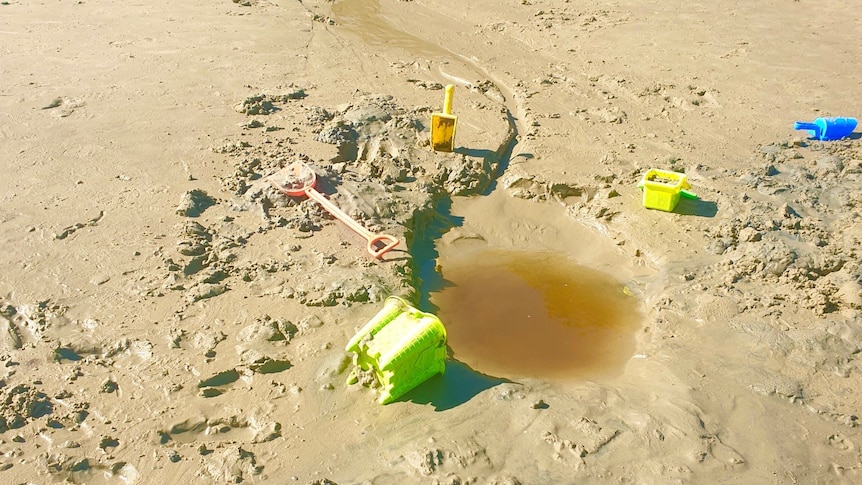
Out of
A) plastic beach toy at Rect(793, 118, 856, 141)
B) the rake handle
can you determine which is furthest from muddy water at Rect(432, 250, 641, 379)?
plastic beach toy at Rect(793, 118, 856, 141)

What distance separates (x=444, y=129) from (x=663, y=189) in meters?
2.09


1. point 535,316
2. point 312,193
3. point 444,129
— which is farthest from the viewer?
point 444,129

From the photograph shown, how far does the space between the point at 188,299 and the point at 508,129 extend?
383 centimetres

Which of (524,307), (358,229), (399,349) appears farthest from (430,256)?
(399,349)

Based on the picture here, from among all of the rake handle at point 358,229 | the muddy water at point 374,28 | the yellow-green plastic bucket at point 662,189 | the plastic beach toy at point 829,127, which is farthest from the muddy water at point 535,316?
the muddy water at point 374,28

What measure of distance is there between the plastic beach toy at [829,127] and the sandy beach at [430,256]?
5.9 inches

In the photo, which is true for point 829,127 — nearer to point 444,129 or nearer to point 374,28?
point 444,129

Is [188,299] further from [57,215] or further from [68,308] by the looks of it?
[57,215]

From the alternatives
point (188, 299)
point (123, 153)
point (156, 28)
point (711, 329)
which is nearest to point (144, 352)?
point (188, 299)

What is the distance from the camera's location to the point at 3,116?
6488 millimetres

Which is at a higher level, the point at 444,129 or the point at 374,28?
the point at 374,28

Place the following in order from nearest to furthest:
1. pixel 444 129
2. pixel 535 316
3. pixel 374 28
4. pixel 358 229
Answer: pixel 535 316 → pixel 358 229 → pixel 444 129 → pixel 374 28

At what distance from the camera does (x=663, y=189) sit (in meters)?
5.43

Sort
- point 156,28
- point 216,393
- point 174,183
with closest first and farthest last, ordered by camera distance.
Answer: point 216,393 → point 174,183 → point 156,28
